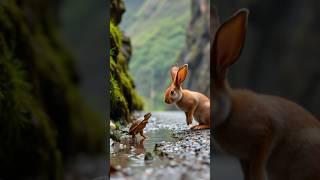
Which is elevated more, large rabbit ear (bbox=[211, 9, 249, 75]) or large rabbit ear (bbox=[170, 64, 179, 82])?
large rabbit ear (bbox=[211, 9, 249, 75])

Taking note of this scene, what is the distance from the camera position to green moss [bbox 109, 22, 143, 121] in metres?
1.17

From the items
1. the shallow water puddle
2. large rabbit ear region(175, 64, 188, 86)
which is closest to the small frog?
the shallow water puddle

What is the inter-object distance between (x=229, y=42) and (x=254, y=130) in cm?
20

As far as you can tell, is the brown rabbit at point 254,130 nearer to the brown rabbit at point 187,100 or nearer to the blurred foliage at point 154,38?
the brown rabbit at point 187,100

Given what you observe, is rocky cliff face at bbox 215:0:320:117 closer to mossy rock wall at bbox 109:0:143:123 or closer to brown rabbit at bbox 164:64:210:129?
brown rabbit at bbox 164:64:210:129

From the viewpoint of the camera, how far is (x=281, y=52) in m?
1.08

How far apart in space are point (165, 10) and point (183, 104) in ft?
0.90

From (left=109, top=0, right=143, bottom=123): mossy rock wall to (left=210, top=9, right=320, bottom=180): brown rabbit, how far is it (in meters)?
0.27

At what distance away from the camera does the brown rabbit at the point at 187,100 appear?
1161 mm

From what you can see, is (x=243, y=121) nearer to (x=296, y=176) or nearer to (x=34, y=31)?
(x=296, y=176)

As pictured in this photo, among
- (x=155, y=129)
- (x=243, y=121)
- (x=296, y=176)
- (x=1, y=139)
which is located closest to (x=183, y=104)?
(x=155, y=129)

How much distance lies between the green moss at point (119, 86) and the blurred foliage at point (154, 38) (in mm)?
37

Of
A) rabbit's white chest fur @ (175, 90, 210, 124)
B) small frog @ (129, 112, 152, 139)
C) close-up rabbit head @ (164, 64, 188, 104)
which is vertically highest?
close-up rabbit head @ (164, 64, 188, 104)

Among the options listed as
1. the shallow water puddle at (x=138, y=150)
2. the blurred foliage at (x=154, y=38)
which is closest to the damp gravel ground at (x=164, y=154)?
the shallow water puddle at (x=138, y=150)
